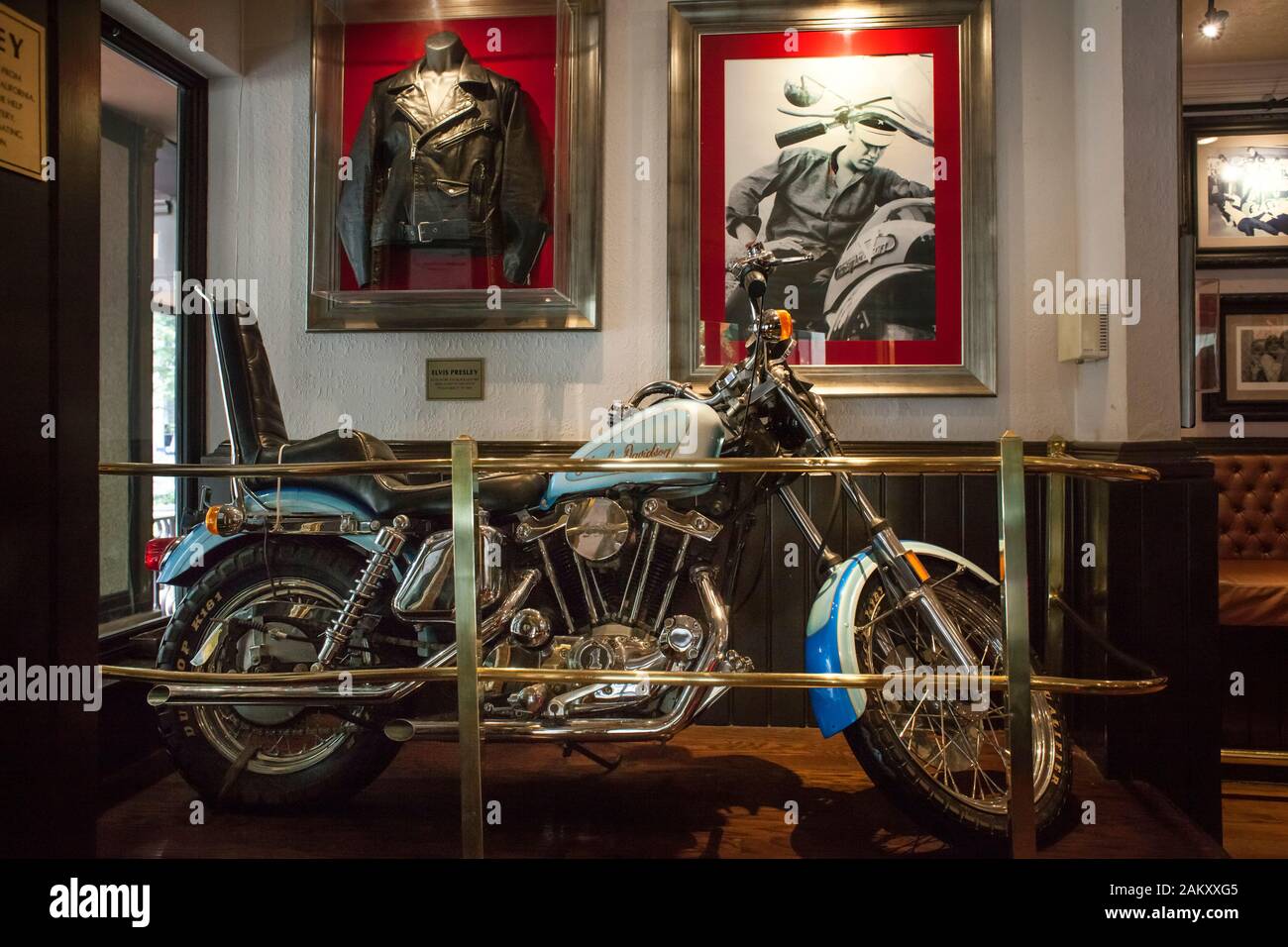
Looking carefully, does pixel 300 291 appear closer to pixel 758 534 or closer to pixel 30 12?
pixel 30 12

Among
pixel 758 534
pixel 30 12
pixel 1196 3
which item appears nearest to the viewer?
pixel 30 12

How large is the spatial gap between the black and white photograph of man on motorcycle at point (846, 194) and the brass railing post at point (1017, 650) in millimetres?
1225

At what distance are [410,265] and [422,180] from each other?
10.9 inches

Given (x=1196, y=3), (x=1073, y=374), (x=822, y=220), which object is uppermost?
(x=1196, y=3)

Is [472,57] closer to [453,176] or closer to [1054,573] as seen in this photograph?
[453,176]

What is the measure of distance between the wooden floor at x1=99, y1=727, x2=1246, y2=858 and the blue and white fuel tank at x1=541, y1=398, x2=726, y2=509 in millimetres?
777

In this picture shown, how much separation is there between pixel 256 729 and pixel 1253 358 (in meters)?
4.00

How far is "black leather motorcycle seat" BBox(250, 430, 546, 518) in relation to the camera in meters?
2.02

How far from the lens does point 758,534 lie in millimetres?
2734

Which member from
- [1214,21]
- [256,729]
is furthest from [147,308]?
[1214,21]

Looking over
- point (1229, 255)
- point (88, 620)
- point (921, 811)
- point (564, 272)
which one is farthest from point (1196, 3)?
point (88, 620)

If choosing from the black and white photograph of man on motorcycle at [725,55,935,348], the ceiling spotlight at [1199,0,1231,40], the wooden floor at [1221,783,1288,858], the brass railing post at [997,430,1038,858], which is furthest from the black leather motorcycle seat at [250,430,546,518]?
the ceiling spotlight at [1199,0,1231,40]

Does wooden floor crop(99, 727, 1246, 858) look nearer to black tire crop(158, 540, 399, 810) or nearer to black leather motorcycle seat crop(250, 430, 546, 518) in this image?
black tire crop(158, 540, 399, 810)
